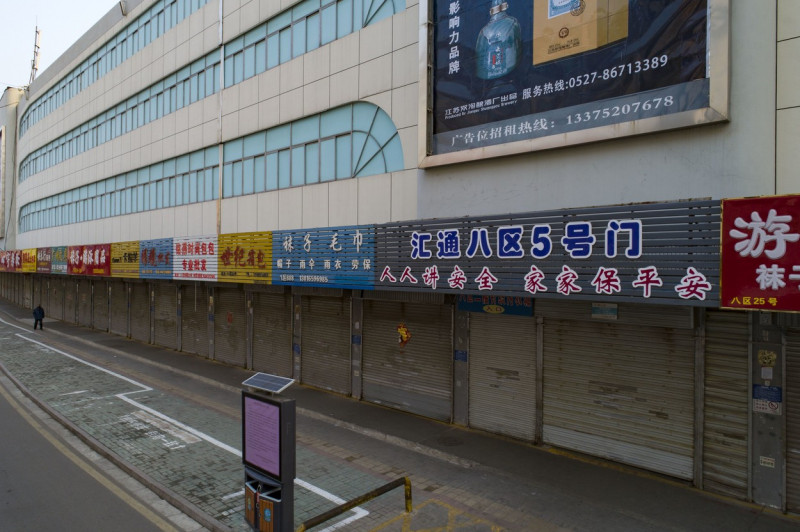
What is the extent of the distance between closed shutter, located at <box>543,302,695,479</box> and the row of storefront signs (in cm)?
144

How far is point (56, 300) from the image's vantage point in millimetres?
37594

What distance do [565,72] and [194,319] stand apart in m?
18.2

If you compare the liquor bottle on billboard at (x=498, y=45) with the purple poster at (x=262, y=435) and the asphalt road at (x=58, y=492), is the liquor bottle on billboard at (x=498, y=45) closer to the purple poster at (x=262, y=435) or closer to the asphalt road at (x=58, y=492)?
the purple poster at (x=262, y=435)

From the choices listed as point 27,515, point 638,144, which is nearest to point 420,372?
point 638,144

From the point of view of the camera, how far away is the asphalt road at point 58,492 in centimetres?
738

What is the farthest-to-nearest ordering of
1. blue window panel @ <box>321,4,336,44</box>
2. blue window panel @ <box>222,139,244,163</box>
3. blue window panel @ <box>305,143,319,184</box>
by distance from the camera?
blue window panel @ <box>222,139,244,163</box>, blue window panel @ <box>305,143,319,184</box>, blue window panel @ <box>321,4,336,44</box>

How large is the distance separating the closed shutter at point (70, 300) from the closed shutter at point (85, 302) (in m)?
0.87

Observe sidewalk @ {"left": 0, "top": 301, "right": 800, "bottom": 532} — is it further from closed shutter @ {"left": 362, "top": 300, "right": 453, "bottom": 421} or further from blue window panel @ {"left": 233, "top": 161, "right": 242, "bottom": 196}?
blue window panel @ {"left": 233, "top": 161, "right": 242, "bottom": 196}

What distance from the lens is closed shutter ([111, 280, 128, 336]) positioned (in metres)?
27.7

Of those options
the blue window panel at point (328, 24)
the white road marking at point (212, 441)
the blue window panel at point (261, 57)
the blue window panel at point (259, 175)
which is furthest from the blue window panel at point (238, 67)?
the white road marking at point (212, 441)

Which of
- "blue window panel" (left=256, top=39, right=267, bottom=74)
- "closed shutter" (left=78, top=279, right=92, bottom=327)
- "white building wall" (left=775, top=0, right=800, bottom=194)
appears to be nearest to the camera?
"white building wall" (left=775, top=0, right=800, bottom=194)

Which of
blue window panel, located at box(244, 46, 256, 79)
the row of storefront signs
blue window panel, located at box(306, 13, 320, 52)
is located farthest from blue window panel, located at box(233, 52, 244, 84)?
the row of storefront signs

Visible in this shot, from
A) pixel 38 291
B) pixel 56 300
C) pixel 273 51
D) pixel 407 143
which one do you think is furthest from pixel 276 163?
pixel 38 291

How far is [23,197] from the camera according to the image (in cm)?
4225
